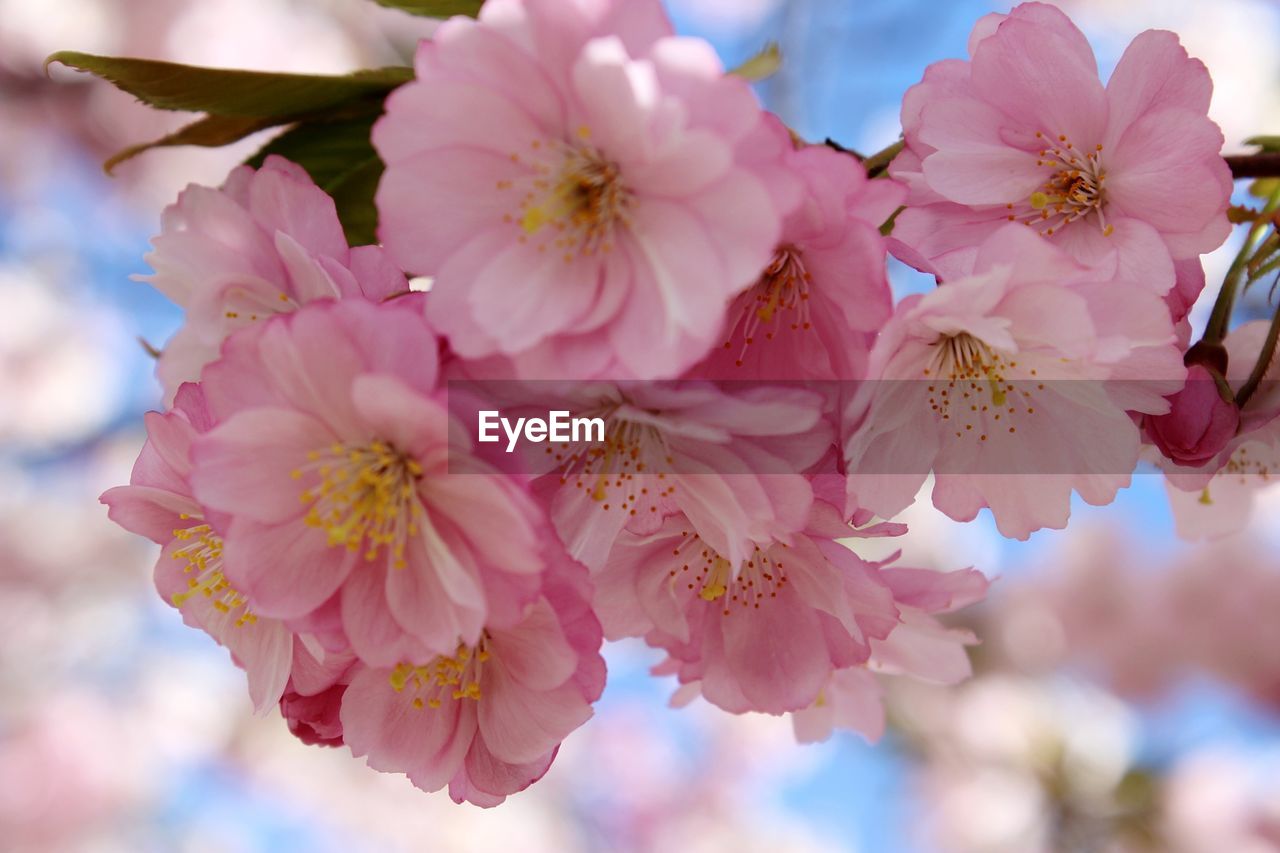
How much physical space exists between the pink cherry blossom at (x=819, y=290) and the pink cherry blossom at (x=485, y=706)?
0.18 meters

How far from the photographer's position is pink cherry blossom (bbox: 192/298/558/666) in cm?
52

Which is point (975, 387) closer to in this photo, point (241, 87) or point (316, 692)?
point (316, 692)

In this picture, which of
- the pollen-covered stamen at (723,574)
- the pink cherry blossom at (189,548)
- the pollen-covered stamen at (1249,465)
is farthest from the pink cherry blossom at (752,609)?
the pollen-covered stamen at (1249,465)

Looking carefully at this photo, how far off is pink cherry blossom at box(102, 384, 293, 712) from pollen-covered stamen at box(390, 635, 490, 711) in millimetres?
76

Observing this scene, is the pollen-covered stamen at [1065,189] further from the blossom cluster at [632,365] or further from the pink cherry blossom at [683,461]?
the pink cherry blossom at [683,461]

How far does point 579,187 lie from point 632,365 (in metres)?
0.12

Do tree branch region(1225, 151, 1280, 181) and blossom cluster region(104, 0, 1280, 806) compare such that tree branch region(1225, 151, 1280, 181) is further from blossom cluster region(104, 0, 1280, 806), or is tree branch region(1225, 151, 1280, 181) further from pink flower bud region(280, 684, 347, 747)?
pink flower bud region(280, 684, 347, 747)

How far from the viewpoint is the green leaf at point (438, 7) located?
758mm

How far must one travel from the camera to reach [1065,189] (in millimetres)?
697

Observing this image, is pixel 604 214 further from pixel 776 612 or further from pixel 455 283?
pixel 776 612

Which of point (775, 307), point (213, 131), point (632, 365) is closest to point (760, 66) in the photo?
point (775, 307)

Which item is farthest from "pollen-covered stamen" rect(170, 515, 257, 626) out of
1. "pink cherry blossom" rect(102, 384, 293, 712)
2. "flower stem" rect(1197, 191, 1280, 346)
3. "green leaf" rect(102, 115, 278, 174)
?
→ "flower stem" rect(1197, 191, 1280, 346)

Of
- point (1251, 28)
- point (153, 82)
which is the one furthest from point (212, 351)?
point (1251, 28)

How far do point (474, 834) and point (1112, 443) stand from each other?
4803 mm
